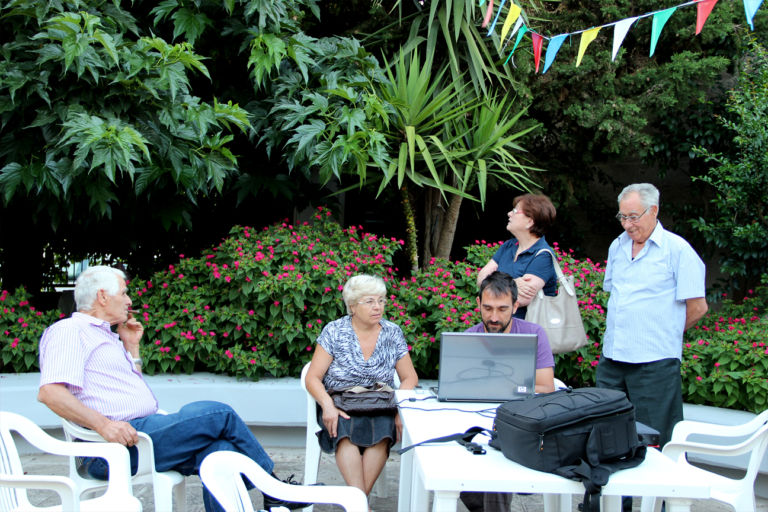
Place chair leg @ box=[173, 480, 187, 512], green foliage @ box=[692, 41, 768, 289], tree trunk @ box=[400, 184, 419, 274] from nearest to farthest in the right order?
chair leg @ box=[173, 480, 187, 512] < green foliage @ box=[692, 41, 768, 289] < tree trunk @ box=[400, 184, 419, 274]

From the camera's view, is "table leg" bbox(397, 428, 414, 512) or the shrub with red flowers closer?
"table leg" bbox(397, 428, 414, 512)

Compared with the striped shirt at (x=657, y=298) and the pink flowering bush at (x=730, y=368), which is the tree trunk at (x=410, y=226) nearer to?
the pink flowering bush at (x=730, y=368)

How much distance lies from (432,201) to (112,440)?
3768mm

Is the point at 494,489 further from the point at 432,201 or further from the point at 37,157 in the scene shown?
the point at 432,201

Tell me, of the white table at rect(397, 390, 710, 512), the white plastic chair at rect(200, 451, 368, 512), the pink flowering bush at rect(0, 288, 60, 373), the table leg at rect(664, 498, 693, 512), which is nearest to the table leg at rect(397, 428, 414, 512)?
the white table at rect(397, 390, 710, 512)

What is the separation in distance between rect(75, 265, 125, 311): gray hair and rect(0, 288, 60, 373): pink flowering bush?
5.92 feet

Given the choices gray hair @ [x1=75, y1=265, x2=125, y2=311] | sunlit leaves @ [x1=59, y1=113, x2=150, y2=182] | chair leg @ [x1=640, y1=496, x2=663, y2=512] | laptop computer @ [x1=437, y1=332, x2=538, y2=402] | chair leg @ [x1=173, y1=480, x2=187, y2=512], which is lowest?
chair leg @ [x1=173, y1=480, x2=187, y2=512]

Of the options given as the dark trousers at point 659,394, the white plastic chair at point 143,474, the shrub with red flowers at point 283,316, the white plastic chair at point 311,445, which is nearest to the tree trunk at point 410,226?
the shrub with red flowers at point 283,316

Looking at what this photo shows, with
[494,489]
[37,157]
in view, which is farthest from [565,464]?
[37,157]

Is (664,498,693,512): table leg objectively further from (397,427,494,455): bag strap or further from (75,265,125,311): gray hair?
(75,265,125,311): gray hair

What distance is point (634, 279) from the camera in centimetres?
320

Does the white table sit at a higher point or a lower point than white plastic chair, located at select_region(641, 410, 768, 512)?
higher

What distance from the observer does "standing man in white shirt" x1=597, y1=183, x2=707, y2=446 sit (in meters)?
3.09

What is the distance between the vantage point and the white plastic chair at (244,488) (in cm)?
180
